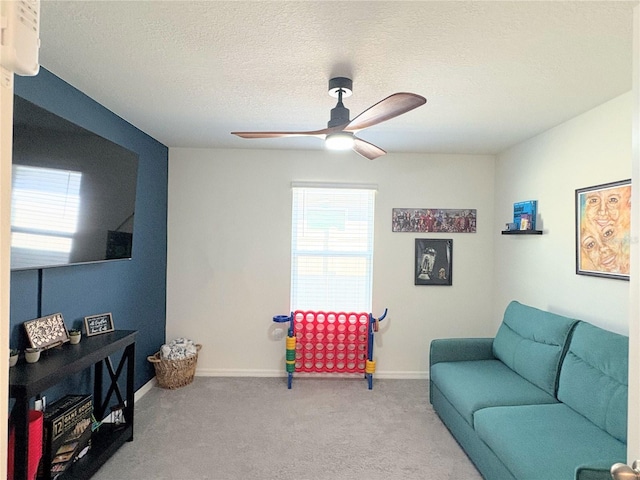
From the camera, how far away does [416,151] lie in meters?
3.88

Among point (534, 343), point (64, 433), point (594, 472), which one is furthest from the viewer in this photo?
point (534, 343)

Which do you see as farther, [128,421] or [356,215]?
[356,215]

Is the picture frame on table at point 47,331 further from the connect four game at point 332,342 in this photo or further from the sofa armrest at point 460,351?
the sofa armrest at point 460,351

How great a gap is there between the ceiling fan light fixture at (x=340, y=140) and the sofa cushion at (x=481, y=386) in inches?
75.3

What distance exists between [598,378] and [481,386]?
718 mm

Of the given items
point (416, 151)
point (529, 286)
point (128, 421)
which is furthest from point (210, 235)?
point (529, 286)

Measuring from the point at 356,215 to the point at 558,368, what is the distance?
2301mm

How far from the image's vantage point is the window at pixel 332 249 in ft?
12.9

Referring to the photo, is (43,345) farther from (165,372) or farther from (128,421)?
(165,372)

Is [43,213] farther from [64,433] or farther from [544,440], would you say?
[544,440]

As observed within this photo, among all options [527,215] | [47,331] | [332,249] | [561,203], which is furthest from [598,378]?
[47,331]

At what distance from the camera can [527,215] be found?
3184 mm

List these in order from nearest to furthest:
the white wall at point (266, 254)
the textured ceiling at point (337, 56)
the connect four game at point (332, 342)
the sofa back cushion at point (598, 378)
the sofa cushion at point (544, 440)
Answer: the textured ceiling at point (337, 56) → the sofa cushion at point (544, 440) → the sofa back cushion at point (598, 378) → the connect four game at point (332, 342) → the white wall at point (266, 254)

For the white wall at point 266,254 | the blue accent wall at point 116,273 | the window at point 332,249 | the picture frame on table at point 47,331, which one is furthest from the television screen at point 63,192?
the window at point 332,249
